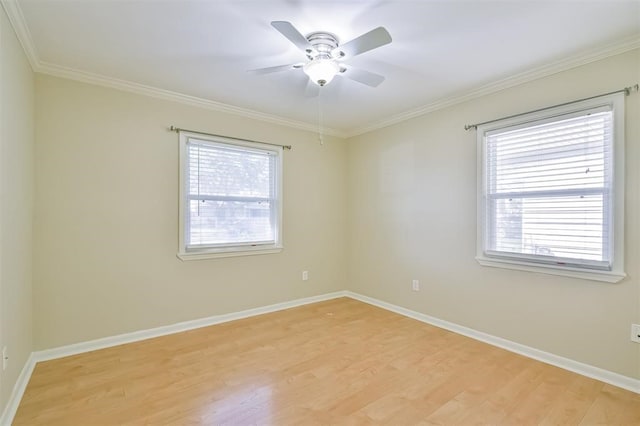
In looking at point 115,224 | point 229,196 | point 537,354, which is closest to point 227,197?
point 229,196

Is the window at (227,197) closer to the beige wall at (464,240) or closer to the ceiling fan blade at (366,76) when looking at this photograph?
the beige wall at (464,240)

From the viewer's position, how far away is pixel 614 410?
6.49ft

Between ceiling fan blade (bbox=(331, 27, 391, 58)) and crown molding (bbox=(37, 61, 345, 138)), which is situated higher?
crown molding (bbox=(37, 61, 345, 138))

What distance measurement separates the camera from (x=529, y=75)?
2717 millimetres

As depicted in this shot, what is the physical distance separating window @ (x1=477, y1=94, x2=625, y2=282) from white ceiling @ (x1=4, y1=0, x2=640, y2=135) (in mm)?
459

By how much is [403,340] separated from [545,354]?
117 centimetres

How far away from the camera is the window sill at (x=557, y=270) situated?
7.52 feet

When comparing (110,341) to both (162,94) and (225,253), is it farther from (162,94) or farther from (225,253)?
(162,94)

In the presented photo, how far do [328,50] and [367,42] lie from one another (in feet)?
1.49

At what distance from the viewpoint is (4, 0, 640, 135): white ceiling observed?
1.90 meters

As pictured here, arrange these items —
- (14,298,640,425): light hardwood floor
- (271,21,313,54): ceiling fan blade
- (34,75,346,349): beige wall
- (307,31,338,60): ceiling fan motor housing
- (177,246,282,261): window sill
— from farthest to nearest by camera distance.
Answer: (177,246,282,261): window sill
(34,75,346,349): beige wall
(307,31,338,60): ceiling fan motor housing
(14,298,640,425): light hardwood floor
(271,21,313,54): ceiling fan blade

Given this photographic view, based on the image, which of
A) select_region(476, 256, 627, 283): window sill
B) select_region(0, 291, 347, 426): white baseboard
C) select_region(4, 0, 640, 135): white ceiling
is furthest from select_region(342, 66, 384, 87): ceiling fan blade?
select_region(0, 291, 347, 426): white baseboard

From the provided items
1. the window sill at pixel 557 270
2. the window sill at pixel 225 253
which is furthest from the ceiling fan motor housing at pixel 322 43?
the window sill at pixel 557 270

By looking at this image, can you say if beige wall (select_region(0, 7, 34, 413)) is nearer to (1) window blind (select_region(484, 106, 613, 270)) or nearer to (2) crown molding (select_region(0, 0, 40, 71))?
(2) crown molding (select_region(0, 0, 40, 71))
